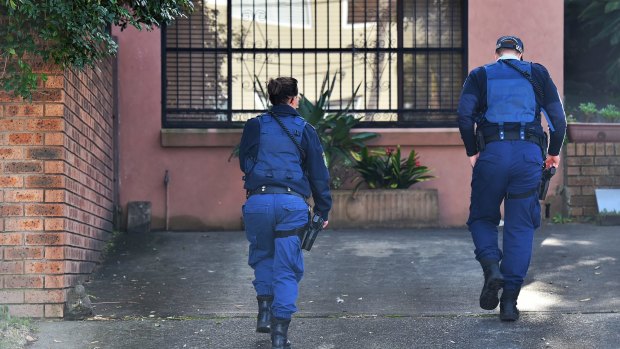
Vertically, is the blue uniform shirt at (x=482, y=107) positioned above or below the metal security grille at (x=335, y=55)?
below

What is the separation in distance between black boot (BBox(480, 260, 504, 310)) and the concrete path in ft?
0.48

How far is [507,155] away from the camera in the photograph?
6125 millimetres

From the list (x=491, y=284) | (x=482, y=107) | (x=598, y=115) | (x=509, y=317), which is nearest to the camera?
(x=491, y=284)

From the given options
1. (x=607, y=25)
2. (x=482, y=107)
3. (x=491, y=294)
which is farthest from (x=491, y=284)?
(x=607, y=25)

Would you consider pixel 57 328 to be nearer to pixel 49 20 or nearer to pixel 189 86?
pixel 49 20

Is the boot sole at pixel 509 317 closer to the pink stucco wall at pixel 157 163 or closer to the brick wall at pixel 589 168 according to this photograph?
the pink stucco wall at pixel 157 163

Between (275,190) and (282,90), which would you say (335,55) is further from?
(275,190)

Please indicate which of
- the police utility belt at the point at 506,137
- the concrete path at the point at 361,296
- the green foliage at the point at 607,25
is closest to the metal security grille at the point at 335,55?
the concrete path at the point at 361,296

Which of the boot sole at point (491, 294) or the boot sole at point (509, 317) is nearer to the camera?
the boot sole at point (491, 294)

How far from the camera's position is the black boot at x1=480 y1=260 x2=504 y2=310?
6.00 m

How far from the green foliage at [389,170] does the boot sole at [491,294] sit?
14.7 ft

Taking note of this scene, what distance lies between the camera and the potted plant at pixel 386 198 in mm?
10453

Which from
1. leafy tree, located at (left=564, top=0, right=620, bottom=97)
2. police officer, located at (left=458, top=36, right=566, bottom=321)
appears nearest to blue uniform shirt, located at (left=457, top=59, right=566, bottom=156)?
police officer, located at (left=458, top=36, right=566, bottom=321)

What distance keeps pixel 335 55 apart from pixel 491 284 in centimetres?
575
